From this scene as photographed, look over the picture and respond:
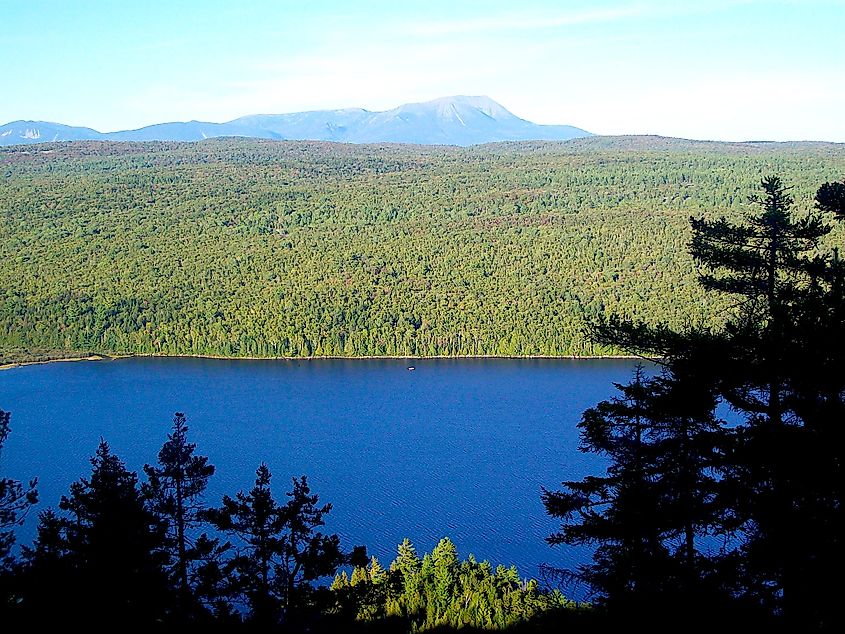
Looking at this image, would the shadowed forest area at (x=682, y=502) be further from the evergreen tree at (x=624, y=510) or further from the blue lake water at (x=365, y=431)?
Result: the blue lake water at (x=365, y=431)

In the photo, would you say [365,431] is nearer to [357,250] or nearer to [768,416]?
[768,416]

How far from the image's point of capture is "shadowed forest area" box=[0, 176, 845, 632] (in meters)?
3.90

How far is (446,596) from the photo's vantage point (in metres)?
12.4

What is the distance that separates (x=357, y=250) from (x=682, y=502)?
183ft

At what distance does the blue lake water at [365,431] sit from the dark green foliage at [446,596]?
3.21 m

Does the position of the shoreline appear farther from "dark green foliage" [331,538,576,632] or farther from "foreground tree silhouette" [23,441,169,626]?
"foreground tree silhouette" [23,441,169,626]

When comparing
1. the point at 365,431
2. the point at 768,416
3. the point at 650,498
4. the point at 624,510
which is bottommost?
the point at 365,431

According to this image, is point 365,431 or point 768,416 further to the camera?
point 365,431

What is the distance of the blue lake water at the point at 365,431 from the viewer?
19.3m

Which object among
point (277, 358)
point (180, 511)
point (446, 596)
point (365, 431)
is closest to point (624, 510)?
point (180, 511)

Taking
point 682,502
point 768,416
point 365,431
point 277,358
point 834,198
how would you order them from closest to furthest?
point 768,416, point 682,502, point 834,198, point 365,431, point 277,358

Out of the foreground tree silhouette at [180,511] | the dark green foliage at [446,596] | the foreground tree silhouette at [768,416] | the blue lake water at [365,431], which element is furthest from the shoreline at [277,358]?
the foreground tree silhouette at [768,416]

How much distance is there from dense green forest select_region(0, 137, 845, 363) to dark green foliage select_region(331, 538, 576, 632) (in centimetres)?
2158

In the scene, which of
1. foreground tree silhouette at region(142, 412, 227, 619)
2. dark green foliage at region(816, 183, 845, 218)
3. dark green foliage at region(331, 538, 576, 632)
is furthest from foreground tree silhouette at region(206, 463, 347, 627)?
dark green foliage at region(816, 183, 845, 218)
